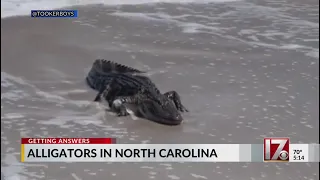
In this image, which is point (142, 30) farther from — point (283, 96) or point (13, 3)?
point (283, 96)

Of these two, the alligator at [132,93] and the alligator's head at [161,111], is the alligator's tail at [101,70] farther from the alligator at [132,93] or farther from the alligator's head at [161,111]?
the alligator's head at [161,111]

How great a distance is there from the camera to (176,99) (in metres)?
3.03

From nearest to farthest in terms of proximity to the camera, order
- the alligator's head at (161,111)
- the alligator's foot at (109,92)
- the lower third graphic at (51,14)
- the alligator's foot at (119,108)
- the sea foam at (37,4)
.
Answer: the alligator's head at (161,111) → the alligator's foot at (119,108) → the alligator's foot at (109,92) → the lower third graphic at (51,14) → the sea foam at (37,4)

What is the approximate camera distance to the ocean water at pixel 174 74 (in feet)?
7.84

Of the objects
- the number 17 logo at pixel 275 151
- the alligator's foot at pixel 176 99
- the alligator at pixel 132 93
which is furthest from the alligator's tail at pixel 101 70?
the number 17 logo at pixel 275 151

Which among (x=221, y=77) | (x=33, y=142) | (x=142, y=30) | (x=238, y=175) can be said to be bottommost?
(x=238, y=175)

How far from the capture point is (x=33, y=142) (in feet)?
7.92


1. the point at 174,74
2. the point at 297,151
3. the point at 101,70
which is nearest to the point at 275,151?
the point at 297,151

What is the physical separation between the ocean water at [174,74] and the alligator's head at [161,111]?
0.04 meters

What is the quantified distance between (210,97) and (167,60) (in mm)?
673

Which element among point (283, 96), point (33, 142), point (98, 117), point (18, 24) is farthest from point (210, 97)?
point (18, 24)

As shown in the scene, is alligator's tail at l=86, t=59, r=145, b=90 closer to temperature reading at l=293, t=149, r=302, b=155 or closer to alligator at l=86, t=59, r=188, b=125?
alligator at l=86, t=59, r=188, b=125

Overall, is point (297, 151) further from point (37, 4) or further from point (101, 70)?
point (37, 4)

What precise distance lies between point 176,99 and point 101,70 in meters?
0.63
